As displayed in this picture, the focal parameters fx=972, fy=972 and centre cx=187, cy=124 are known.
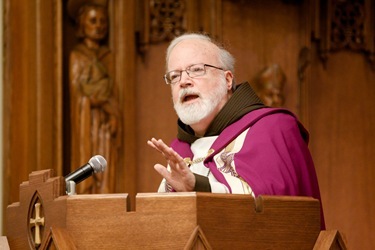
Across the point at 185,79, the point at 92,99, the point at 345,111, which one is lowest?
the point at 345,111

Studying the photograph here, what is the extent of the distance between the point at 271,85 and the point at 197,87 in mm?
2088

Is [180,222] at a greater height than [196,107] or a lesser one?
lesser

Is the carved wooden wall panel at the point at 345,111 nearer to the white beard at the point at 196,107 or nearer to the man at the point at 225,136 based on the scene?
the man at the point at 225,136

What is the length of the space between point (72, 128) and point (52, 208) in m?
2.74

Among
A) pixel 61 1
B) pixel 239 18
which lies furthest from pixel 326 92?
pixel 61 1

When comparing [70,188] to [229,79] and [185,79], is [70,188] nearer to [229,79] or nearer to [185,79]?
[185,79]

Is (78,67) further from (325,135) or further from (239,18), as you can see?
(325,135)

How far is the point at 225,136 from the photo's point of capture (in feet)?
12.2

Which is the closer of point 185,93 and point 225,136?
point 225,136

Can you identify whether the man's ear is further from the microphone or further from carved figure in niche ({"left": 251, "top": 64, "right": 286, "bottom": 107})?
carved figure in niche ({"left": 251, "top": 64, "right": 286, "bottom": 107})

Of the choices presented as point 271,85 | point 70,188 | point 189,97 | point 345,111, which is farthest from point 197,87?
point 345,111

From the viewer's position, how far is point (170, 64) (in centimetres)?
Result: 397

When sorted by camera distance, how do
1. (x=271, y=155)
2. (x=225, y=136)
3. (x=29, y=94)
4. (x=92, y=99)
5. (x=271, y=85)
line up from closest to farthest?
(x=271, y=155), (x=225, y=136), (x=29, y=94), (x=92, y=99), (x=271, y=85)

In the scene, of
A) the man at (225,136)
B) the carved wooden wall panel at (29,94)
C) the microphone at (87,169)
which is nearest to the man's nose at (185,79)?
the man at (225,136)
